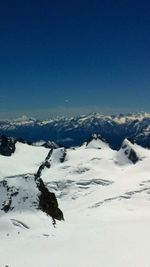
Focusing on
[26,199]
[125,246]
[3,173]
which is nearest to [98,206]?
[3,173]

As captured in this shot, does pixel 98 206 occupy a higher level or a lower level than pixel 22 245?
lower

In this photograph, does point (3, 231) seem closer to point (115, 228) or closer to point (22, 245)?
point (22, 245)

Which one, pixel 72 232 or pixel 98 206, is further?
pixel 98 206

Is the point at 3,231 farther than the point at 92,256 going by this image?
Yes

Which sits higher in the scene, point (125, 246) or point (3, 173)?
point (125, 246)

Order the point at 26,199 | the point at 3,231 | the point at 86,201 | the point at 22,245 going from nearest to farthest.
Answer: the point at 22,245, the point at 3,231, the point at 26,199, the point at 86,201

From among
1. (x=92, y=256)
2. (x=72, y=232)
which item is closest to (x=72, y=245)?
(x=92, y=256)

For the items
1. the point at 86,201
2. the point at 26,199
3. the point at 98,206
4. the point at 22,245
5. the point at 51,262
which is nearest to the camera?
the point at 51,262

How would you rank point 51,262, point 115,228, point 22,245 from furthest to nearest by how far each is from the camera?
point 115,228 < point 22,245 < point 51,262

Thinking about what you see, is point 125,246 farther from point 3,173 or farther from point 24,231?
point 3,173
